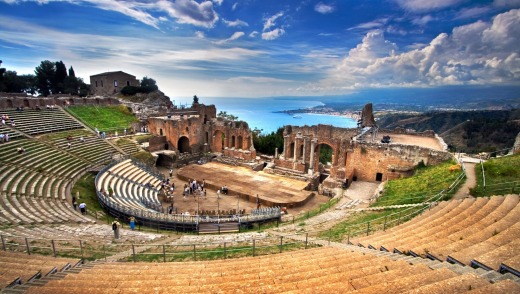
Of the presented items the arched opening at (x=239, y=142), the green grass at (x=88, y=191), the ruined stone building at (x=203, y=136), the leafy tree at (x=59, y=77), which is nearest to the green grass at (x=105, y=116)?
the ruined stone building at (x=203, y=136)

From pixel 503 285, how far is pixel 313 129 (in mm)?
30173

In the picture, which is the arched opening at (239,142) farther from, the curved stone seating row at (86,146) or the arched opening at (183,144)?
the curved stone seating row at (86,146)

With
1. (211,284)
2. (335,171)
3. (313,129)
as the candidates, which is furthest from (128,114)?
(211,284)

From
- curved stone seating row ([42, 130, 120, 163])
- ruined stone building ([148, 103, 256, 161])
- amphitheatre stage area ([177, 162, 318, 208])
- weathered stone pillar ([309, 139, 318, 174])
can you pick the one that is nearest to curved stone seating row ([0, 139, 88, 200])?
curved stone seating row ([42, 130, 120, 163])

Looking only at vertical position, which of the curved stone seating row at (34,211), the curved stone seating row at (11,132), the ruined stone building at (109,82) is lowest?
the curved stone seating row at (34,211)

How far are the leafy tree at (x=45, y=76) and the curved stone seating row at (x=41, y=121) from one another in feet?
86.7

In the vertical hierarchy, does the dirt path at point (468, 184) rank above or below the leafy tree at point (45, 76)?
below

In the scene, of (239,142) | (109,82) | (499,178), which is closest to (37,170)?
(239,142)

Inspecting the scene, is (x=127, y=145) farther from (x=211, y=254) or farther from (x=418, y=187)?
(x=418, y=187)

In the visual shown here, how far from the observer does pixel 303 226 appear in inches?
629

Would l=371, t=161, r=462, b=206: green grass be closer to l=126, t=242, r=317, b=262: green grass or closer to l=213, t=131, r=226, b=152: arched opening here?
l=126, t=242, r=317, b=262: green grass

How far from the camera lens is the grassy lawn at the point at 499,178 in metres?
14.3

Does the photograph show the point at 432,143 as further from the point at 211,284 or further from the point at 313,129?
the point at 211,284

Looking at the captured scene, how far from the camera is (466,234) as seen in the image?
9.43 metres
